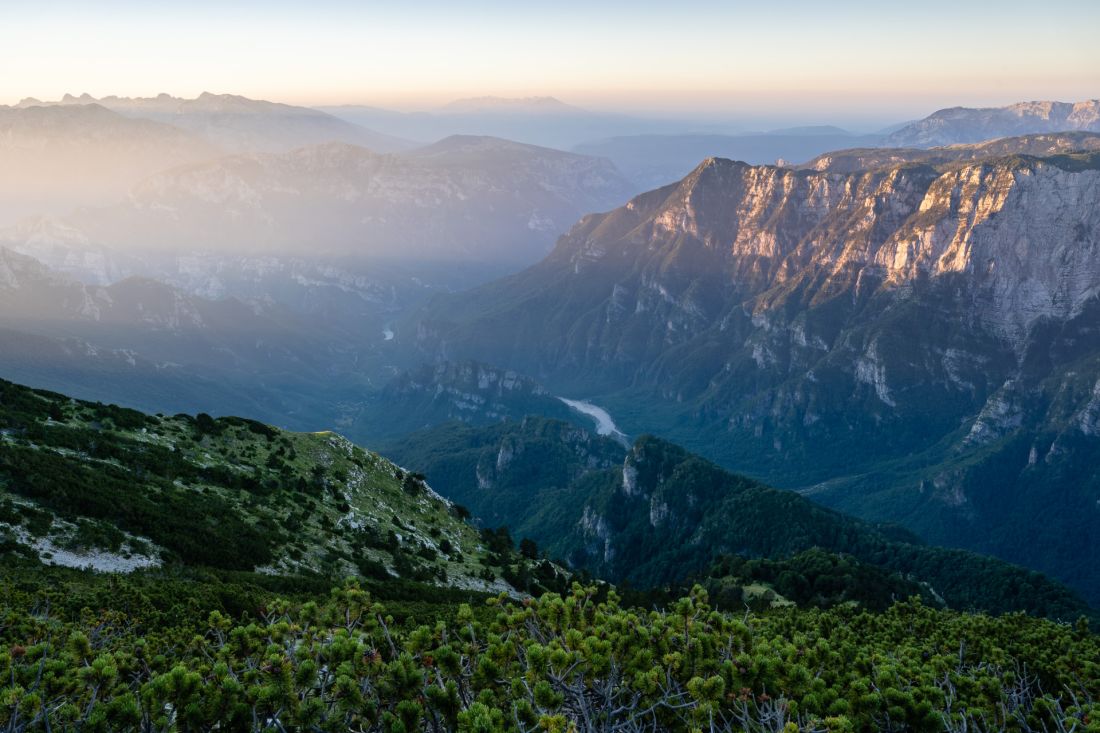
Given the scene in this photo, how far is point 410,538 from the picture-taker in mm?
91125

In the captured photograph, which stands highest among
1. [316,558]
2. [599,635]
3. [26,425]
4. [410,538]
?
[599,635]

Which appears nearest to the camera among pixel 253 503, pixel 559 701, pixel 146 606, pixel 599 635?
pixel 559 701

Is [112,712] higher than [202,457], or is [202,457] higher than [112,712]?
[112,712]

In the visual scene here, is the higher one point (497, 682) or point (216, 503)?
point (497, 682)

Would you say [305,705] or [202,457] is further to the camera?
[202,457]

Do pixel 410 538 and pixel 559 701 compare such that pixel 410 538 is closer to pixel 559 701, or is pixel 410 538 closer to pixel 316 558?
pixel 316 558

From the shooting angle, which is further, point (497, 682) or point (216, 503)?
point (216, 503)

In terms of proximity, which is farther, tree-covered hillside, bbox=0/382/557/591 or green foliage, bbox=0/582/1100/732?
tree-covered hillside, bbox=0/382/557/591

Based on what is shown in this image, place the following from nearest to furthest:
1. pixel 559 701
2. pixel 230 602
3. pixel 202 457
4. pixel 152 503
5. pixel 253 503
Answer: pixel 559 701 < pixel 230 602 < pixel 152 503 < pixel 253 503 < pixel 202 457

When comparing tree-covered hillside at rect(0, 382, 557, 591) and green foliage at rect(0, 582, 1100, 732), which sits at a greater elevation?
green foliage at rect(0, 582, 1100, 732)

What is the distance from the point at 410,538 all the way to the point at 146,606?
5233cm

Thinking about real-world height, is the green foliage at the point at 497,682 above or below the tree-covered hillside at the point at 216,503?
above

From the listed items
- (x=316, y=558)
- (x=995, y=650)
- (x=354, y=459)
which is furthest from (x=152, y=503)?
(x=995, y=650)

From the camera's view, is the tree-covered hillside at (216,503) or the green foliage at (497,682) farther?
the tree-covered hillside at (216,503)
